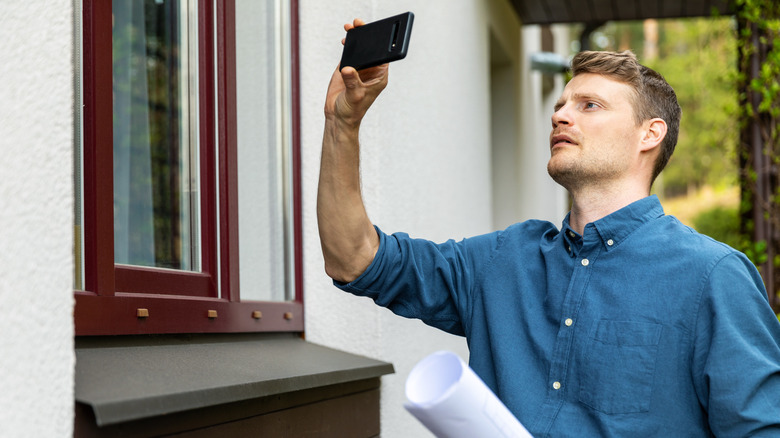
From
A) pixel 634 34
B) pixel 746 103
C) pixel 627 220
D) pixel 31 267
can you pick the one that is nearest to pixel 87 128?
pixel 31 267

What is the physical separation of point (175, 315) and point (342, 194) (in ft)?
1.47

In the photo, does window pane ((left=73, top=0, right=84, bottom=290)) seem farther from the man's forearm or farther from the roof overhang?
the roof overhang

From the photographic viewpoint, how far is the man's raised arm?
1896mm

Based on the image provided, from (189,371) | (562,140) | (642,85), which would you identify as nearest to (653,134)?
(642,85)

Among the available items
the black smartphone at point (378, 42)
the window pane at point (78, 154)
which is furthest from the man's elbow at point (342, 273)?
the window pane at point (78, 154)

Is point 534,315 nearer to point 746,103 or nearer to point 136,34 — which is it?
point 136,34

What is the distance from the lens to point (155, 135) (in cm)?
221

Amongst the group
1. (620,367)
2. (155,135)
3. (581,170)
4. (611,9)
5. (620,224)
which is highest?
(611,9)

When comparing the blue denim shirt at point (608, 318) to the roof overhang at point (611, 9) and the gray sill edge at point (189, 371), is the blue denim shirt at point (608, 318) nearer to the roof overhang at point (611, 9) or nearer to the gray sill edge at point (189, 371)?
the gray sill edge at point (189, 371)

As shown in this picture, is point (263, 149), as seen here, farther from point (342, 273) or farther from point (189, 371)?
point (189, 371)

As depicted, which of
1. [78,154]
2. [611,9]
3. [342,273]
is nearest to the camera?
[78,154]

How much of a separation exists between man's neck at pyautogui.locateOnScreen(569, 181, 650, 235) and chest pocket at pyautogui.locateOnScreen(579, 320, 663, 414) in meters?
0.32

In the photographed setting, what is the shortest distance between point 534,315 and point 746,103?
381cm

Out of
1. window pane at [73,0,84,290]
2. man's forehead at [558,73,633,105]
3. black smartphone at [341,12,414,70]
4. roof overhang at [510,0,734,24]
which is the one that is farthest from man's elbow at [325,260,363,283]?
roof overhang at [510,0,734,24]
